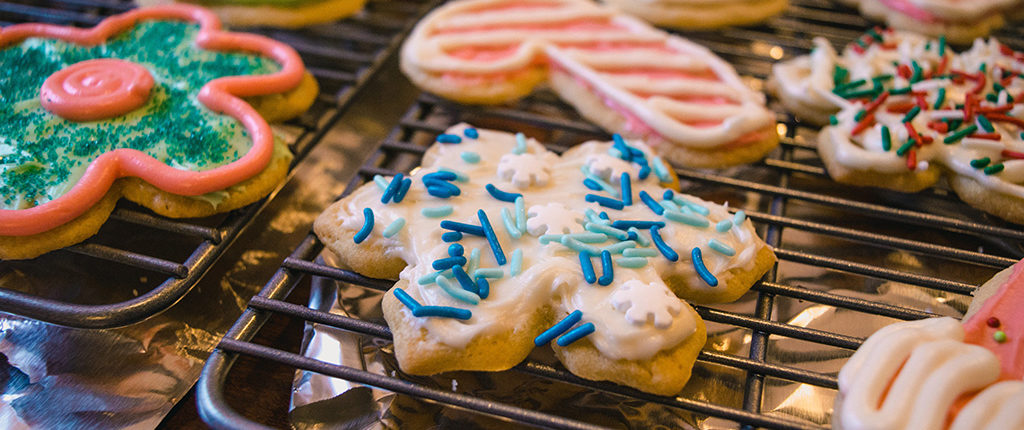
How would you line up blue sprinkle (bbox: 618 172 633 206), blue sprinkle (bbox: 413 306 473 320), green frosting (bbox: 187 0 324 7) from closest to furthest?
blue sprinkle (bbox: 413 306 473 320), blue sprinkle (bbox: 618 172 633 206), green frosting (bbox: 187 0 324 7)

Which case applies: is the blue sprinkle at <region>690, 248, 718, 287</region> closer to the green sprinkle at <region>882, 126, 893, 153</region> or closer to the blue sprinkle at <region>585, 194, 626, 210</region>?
the blue sprinkle at <region>585, 194, 626, 210</region>

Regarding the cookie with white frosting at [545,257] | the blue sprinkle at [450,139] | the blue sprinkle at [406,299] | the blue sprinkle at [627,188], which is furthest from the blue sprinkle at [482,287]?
the blue sprinkle at [450,139]

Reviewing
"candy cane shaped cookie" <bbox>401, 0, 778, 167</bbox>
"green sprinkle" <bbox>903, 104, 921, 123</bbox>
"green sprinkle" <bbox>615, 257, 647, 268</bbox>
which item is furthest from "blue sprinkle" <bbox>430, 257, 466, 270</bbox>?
"green sprinkle" <bbox>903, 104, 921, 123</bbox>

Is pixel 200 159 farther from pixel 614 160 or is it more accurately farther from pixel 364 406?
pixel 614 160

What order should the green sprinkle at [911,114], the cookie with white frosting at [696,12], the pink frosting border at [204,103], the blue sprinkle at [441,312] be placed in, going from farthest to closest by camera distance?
the cookie with white frosting at [696,12] → the green sprinkle at [911,114] → the pink frosting border at [204,103] → the blue sprinkle at [441,312]

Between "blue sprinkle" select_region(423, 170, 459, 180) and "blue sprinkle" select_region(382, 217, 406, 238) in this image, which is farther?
"blue sprinkle" select_region(423, 170, 459, 180)

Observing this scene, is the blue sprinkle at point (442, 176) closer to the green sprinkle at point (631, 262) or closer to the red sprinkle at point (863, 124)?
the green sprinkle at point (631, 262)

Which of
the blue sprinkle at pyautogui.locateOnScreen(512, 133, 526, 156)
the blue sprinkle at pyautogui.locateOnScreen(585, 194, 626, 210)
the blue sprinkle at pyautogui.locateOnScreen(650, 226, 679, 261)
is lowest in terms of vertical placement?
the blue sprinkle at pyautogui.locateOnScreen(650, 226, 679, 261)

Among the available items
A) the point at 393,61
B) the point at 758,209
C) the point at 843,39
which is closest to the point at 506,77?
the point at 393,61

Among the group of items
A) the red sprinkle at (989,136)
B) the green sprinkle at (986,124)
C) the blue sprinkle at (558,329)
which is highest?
the green sprinkle at (986,124)
